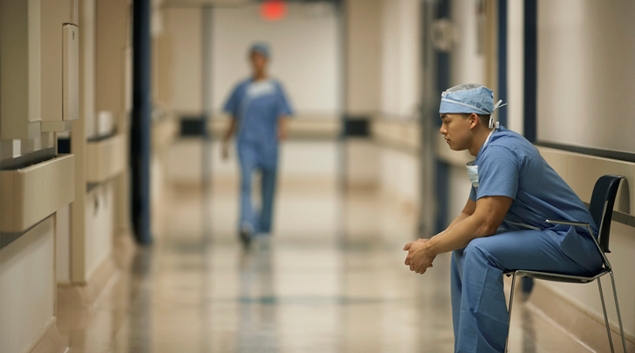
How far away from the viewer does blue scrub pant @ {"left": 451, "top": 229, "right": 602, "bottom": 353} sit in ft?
9.83

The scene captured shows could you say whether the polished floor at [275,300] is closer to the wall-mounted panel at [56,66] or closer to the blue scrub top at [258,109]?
the blue scrub top at [258,109]

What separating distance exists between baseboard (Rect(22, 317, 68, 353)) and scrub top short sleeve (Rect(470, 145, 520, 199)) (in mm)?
1716

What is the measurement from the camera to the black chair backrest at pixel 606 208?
10.4ft

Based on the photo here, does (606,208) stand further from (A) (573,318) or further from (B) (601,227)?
(A) (573,318)

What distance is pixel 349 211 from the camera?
374 inches

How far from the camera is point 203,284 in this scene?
534cm

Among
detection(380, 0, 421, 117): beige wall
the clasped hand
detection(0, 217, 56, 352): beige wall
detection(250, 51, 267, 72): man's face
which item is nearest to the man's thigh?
the clasped hand

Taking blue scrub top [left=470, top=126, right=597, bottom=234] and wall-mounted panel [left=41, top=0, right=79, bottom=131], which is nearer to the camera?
blue scrub top [left=470, top=126, right=597, bottom=234]

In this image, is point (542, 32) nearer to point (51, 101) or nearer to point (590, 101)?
point (590, 101)

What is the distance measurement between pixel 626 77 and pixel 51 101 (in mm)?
2124

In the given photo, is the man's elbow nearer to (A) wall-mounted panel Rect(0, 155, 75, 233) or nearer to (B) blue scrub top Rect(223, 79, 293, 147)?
(A) wall-mounted panel Rect(0, 155, 75, 233)

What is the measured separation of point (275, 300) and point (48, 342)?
151 cm

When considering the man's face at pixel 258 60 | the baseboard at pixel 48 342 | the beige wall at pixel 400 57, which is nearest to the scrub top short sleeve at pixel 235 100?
the man's face at pixel 258 60

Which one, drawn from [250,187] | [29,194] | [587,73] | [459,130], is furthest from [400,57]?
[29,194]
